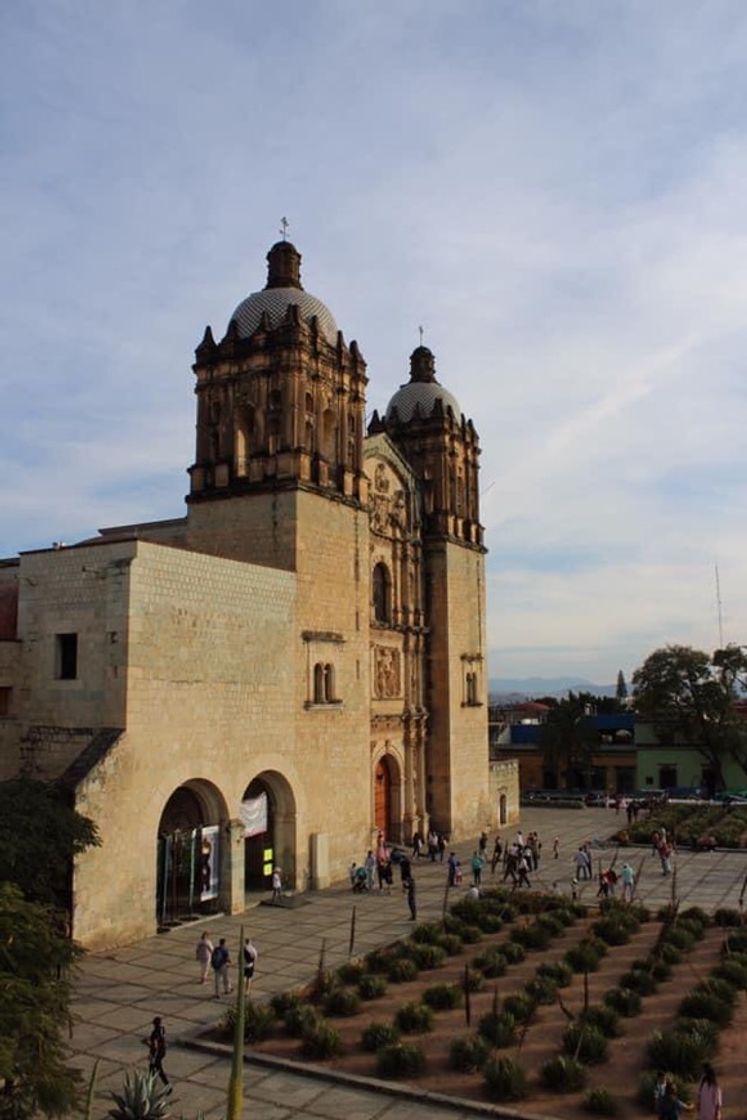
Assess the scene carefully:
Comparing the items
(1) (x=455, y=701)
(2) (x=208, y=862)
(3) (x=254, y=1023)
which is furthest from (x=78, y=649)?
(1) (x=455, y=701)

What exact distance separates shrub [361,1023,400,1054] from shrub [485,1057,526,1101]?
199 cm

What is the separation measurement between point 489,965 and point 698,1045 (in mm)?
5543

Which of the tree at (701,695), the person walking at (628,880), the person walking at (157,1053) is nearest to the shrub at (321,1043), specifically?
the person walking at (157,1053)

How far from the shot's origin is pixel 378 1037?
14.8 m

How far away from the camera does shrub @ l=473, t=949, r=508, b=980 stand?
18.7 meters

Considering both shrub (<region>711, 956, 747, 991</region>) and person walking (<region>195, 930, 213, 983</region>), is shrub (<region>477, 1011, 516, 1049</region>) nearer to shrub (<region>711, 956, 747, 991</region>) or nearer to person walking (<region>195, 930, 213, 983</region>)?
shrub (<region>711, 956, 747, 991</region>)

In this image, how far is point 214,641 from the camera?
24000 millimetres

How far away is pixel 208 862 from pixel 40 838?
6.59 metres

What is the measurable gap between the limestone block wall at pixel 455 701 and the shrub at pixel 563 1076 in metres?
24.2

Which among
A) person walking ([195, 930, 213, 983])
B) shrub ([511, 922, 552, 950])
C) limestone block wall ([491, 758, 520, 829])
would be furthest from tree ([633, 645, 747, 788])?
person walking ([195, 930, 213, 983])

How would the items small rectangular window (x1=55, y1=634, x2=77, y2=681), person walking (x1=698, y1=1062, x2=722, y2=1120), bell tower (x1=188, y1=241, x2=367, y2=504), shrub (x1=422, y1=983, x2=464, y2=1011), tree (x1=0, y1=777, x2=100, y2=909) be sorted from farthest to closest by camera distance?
1. bell tower (x1=188, y1=241, x2=367, y2=504)
2. small rectangular window (x1=55, y1=634, x2=77, y2=681)
3. tree (x1=0, y1=777, x2=100, y2=909)
4. shrub (x1=422, y1=983, x2=464, y2=1011)
5. person walking (x1=698, y1=1062, x2=722, y2=1120)

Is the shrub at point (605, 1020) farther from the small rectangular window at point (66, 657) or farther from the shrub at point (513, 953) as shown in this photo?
the small rectangular window at point (66, 657)

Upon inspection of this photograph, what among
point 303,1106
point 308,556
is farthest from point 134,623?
point 303,1106

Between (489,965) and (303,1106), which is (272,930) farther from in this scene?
(303,1106)
